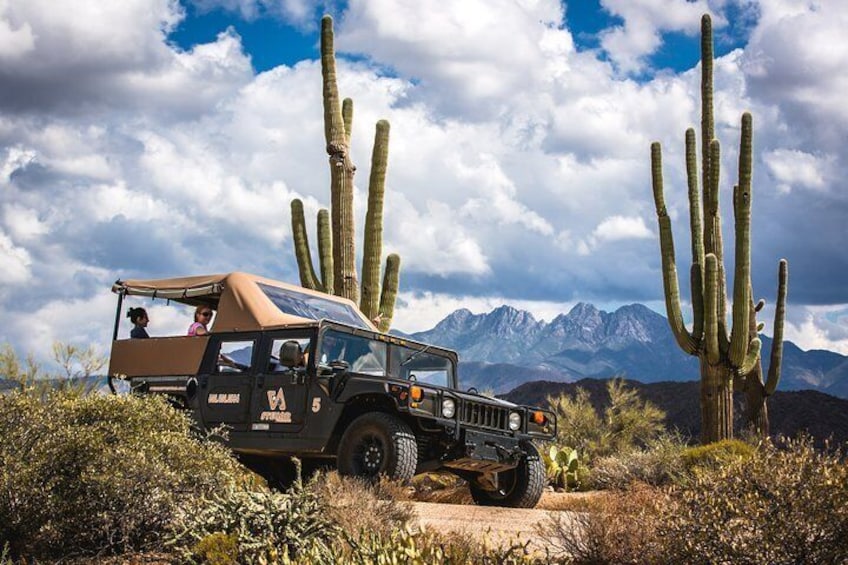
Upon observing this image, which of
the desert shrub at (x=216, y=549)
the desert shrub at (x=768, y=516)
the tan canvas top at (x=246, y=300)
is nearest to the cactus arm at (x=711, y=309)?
the tan canvas top at (x=246, y=300)

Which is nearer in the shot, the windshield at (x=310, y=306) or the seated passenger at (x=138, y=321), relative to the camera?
the windshield at (x=310, y=306)

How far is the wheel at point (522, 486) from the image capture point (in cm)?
1013

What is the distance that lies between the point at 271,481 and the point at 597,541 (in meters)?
5.04

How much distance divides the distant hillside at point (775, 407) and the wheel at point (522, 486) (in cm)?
2436

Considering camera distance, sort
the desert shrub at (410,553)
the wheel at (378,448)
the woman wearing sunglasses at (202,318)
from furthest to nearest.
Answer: the woman wearing sunglasses at (202,318) < the wheel at (378,448) < the desert shrub at (410,553)

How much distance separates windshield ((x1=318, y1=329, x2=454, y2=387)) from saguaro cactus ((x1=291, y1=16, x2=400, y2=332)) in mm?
3960

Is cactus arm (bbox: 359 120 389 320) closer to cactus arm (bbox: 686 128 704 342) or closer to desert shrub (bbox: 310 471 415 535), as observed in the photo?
cactus arm (bbox: 686 128 704 342)

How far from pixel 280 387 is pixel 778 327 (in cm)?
1637

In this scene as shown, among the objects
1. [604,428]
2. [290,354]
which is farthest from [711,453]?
[604,428]

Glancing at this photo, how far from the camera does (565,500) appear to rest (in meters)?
11.8

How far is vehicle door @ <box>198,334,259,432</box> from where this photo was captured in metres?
10.1

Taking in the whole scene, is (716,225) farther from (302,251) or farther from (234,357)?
(234,357)

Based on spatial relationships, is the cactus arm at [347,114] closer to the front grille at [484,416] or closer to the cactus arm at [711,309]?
the cactus arm at [711,309]

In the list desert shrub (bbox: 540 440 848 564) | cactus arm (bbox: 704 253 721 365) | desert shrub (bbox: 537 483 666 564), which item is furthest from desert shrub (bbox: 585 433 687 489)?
desert shrub (bbox: 540 440 848 564)
